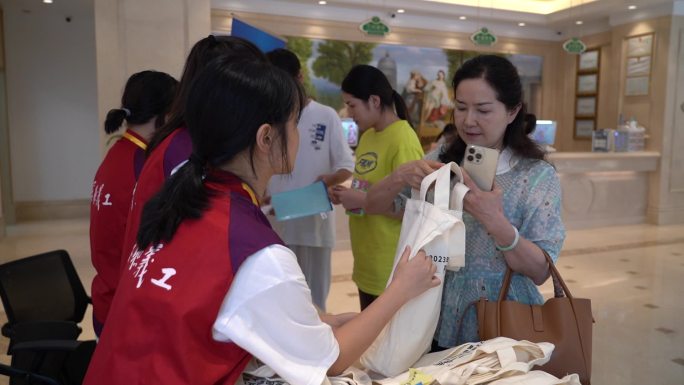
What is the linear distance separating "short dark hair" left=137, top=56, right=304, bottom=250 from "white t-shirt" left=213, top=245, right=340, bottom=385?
0.49 ft

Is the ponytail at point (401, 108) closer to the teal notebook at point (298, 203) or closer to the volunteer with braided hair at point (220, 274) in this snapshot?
A: the teal notebook at point (298, 203)

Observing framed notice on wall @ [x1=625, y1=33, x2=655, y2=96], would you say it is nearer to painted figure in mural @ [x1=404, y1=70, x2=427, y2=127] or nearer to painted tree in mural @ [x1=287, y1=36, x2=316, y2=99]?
painted figure in mural @ [x1=404, y1=70, x2=427, y2=127]

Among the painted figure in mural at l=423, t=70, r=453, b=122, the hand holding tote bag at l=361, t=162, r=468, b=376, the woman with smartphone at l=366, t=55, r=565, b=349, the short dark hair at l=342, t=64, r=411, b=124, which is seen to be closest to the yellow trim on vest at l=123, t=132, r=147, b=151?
the woman with smartphone at l=366, t=55, r=565, b=349

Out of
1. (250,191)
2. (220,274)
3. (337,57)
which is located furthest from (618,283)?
(337,57)

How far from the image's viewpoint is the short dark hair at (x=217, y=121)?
3.00ft

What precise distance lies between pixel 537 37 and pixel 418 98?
102 inches

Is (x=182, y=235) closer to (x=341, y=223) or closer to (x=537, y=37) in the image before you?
(x=341, y=223)

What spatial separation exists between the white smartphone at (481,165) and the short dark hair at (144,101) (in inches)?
41.3

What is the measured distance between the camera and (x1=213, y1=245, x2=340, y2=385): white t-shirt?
2.74ft

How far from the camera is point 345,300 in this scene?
432 centimetres

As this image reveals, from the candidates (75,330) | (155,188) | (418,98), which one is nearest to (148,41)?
(75,330)

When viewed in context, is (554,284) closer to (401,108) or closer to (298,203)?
(298,203)

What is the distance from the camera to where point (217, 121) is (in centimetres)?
94

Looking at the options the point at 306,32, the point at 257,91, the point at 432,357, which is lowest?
the point at 432,357
